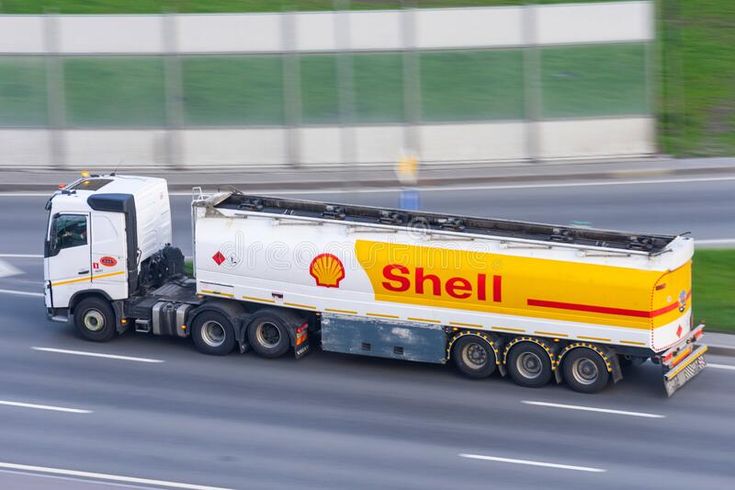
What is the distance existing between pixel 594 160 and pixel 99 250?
16.1 metres

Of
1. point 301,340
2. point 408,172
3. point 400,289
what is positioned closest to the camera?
point 400,289

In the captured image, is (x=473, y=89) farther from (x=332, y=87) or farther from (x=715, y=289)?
(x=715, y=289)

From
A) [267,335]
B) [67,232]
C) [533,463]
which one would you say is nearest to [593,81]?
[267,335]

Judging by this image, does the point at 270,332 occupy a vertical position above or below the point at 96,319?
below

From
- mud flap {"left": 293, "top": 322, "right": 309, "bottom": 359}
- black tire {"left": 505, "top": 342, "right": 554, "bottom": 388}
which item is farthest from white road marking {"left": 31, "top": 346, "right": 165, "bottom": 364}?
black tire {"left": 505, "top": 342, "right": 554, "bottom": 388}

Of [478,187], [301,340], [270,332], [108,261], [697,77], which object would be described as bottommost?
[301,340]

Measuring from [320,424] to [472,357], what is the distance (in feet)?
9.94

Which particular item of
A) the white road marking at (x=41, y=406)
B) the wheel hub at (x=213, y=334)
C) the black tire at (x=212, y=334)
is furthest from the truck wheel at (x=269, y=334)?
the white road marking at (x=41, y=406)

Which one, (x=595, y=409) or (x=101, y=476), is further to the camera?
(x=595, y=409)

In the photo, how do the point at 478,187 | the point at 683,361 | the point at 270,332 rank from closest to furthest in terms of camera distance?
the point at 683,361 → the point at 270,332 → the point at 478,187

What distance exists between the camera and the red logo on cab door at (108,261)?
2023cm

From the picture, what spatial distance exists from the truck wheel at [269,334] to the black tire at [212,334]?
14.8 inches

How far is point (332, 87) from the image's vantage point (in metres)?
32.3

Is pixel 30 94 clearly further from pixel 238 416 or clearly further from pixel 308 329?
pixel 238 416
